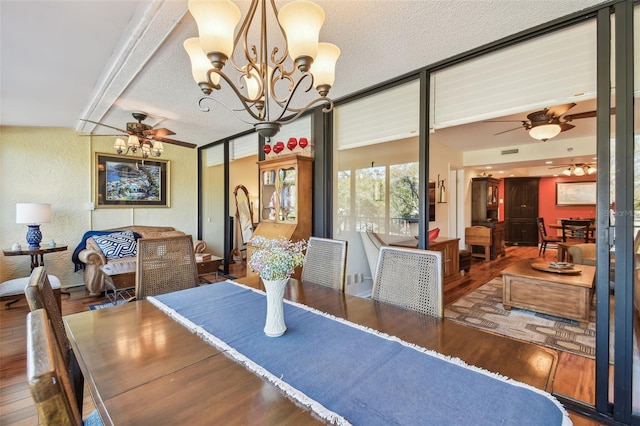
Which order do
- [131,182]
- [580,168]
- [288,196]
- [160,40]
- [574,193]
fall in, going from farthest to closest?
1. [574,193]
2. [580,168]
3. [131,182]
4. [288,196]
5. [160,40]

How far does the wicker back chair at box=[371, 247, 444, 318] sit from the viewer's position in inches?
58.8

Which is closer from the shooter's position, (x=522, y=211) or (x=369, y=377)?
(x=369, y=377)

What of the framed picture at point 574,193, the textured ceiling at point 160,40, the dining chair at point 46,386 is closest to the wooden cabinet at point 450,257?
the textured ceiling at point 160,40

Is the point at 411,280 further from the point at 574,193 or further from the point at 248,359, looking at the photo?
the point at 574,193

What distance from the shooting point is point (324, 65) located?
1571 millimetres

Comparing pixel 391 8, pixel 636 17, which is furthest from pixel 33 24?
pixel 636 17

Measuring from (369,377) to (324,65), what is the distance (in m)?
1.47

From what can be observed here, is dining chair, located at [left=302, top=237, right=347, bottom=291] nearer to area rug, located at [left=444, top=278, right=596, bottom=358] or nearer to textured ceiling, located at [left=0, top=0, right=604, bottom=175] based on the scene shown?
textured ceiling, located at [left=0, top=0, right=604, bottom=175]

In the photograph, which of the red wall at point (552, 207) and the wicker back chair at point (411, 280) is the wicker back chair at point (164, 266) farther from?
the red wall at point (552, 207)

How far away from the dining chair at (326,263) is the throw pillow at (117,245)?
3.11 metres

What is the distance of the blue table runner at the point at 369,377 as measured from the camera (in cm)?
76

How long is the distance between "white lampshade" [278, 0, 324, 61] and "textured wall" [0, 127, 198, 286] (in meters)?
4.64

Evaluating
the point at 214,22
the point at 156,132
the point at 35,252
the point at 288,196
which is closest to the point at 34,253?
the point at 35,252

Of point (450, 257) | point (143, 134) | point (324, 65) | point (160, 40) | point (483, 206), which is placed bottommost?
point (450, 257)
